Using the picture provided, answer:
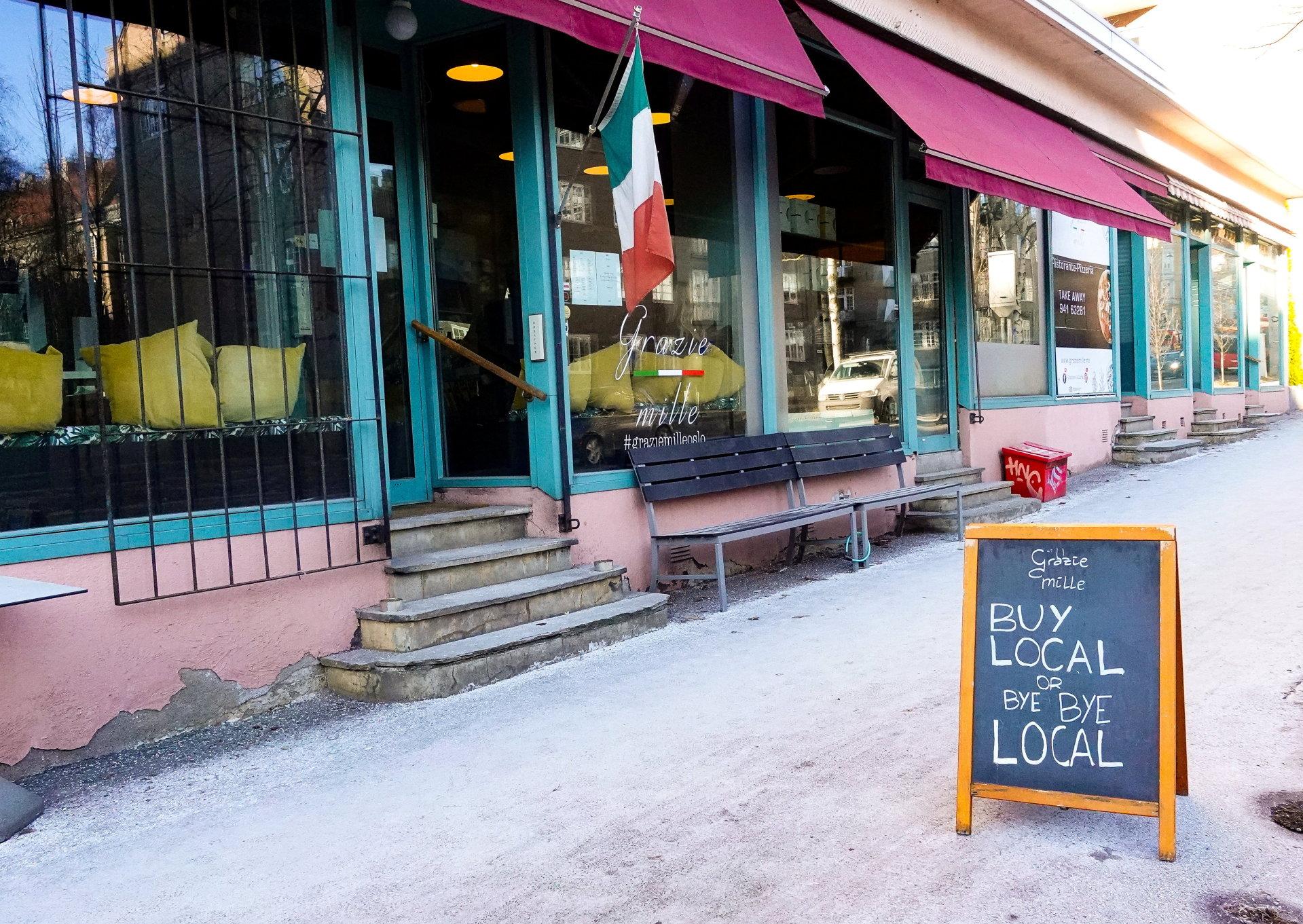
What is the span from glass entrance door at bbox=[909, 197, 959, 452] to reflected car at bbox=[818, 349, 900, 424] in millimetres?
317

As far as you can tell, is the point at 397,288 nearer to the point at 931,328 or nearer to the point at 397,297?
the point at 397,297

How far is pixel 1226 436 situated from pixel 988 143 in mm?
10219

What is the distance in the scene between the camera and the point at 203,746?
14.3 ft

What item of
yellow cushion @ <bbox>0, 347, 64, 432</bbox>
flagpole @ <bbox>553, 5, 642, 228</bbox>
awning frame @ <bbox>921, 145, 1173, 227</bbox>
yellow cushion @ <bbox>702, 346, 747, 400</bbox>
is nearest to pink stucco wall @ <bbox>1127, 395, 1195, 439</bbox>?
awning frame @ <bbox>921, 145, 1173, 227</bbox>

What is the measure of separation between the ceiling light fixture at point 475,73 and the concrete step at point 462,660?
3248mm

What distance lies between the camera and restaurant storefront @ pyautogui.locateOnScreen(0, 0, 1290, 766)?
14.2 feet

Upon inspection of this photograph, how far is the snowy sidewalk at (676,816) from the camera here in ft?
9.33

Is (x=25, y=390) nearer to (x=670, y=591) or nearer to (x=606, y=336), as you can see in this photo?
(x=606, y=336)

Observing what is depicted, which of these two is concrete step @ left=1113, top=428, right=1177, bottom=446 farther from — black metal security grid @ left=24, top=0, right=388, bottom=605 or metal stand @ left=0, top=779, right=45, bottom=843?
metal stand @ left=0, top=779, right=45, bottom=843

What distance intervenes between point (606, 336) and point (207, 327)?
101 inches

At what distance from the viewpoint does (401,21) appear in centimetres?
581

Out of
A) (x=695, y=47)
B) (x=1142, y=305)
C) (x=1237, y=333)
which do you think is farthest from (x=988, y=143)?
(x=1237, y=333)

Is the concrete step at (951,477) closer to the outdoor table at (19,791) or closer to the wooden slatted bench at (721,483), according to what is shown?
the wooden slatted bench at (721,483)

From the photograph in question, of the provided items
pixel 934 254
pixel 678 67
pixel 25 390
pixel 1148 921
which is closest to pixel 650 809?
pixel 1148 921
